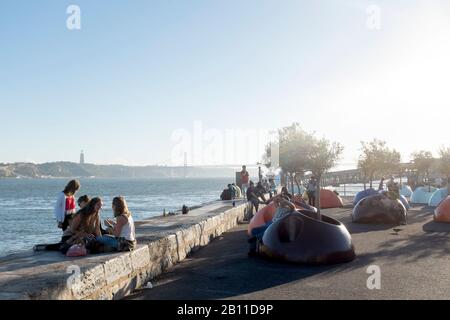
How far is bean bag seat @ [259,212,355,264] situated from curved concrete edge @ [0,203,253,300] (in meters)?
2.30

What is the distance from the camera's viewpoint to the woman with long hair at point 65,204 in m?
10.9

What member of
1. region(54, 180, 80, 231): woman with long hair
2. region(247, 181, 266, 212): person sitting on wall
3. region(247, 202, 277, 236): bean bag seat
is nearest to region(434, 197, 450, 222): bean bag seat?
region(247, 181, 266, 212): person sitting on wall

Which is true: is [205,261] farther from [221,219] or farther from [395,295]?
[221,219]

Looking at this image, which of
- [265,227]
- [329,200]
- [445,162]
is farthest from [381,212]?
[445,162]

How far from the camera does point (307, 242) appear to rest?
10.8 m

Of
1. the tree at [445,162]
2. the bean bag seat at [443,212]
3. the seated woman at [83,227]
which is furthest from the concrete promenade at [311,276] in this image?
the tree at [445,162]

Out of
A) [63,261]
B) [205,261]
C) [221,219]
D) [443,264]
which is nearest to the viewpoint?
[63,261]

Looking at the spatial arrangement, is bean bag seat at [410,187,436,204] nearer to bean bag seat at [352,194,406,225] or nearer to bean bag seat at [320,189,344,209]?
bean bag seat at [320,189,344,209]

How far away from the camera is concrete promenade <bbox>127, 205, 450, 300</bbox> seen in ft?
26.9

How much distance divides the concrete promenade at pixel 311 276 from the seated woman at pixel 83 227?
150 centimetres

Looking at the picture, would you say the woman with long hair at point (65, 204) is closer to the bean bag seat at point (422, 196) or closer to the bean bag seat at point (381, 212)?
the bean bag seat at point (381, 212)
